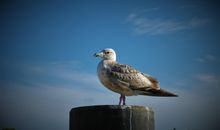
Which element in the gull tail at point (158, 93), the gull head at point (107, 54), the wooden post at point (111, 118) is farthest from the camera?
the gull head at point (107, 54)

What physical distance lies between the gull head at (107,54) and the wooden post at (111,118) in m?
3.63

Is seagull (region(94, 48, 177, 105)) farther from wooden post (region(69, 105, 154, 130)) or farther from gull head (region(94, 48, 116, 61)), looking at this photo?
wooden post (region(69, 105, 154, 130))

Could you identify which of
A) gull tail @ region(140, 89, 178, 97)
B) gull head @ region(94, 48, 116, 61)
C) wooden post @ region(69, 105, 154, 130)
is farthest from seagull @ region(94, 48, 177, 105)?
wooden post @ region(69, 105, 154, 130)

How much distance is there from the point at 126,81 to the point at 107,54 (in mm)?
1236

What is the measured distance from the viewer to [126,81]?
9.40 meters

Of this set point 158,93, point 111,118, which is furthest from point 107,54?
point 111,118

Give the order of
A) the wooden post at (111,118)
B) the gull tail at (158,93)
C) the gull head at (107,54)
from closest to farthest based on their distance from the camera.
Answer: the wooden post at (111,118)
the gull tail at (158,93)
the gull head at (107,54)

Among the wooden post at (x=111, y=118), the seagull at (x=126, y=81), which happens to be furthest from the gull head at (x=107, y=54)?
the wooden post at (x=111, y=118)

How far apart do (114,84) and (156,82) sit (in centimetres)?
135

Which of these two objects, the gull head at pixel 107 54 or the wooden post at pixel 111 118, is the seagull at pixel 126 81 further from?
the wooden post at pixel 111 118

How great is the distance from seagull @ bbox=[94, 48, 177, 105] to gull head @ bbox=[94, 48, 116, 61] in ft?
0.67

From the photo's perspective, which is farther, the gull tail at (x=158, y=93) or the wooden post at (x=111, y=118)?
the gull tail at (x=158, y=93)

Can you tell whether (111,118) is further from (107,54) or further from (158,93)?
(107,54)

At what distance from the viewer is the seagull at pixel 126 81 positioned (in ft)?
30.2
